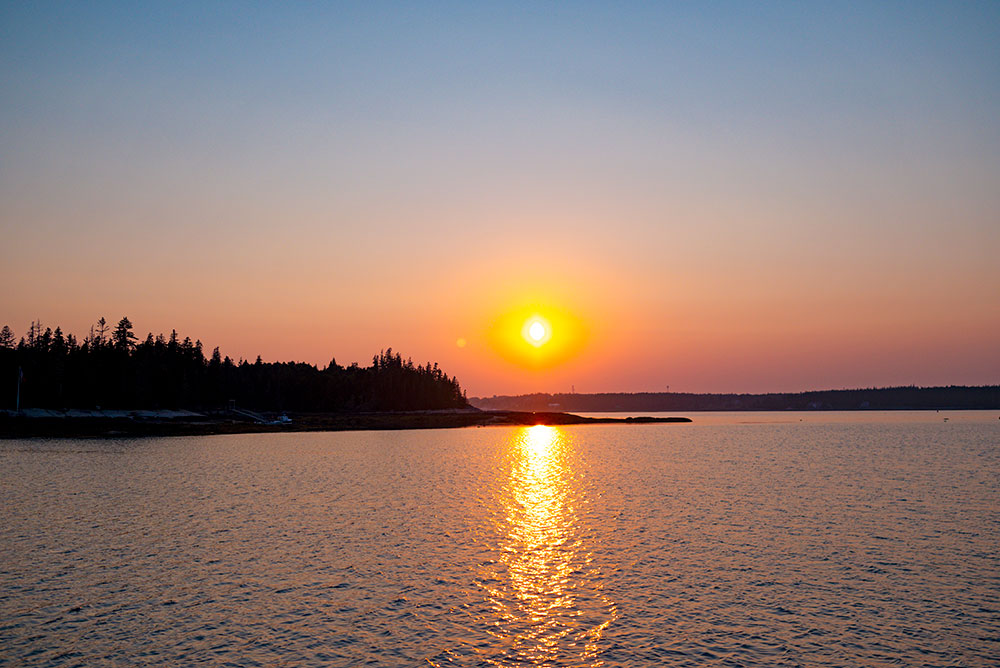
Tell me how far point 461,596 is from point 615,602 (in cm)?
693

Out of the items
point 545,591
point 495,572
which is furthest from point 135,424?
point 545,591

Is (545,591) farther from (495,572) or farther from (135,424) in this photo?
(135,424)

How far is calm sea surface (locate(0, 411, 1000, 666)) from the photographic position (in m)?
25.0

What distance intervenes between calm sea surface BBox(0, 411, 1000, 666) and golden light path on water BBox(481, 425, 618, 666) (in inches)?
6.1

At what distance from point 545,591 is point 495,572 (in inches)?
169

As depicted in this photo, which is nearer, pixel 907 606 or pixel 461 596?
pixel 907 606

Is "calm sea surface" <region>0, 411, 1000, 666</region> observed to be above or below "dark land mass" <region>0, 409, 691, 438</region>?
below

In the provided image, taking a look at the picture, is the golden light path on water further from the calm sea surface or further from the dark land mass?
the dark land mass

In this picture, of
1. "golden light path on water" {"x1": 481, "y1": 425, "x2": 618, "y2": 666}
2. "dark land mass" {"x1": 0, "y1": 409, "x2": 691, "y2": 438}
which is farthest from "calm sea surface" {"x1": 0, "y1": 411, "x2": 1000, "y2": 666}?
"dark land mass" {"x1": 0, "y1": 409, "x2": 691, "y2": 438}

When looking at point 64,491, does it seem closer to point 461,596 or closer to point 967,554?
point 461,596

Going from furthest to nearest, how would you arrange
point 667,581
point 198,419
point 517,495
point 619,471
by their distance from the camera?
point 198,419 < point 619,471 < point 517,495 < point 667,581

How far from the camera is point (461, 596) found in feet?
104

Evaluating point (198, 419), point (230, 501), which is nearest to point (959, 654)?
point (230, 501)

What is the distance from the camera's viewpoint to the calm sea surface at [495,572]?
2497 centimetres
